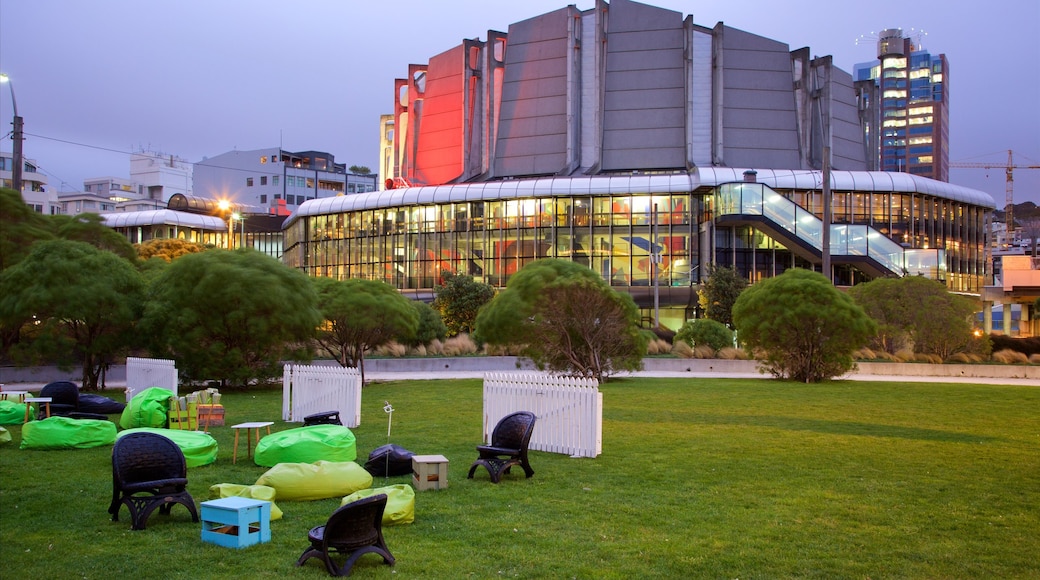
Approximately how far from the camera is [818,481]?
1182cm

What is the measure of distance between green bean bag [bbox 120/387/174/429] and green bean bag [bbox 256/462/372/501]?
23.5ft

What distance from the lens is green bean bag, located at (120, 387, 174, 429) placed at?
16.9 m

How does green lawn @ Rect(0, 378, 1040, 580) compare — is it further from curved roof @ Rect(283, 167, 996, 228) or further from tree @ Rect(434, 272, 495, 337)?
curved roof @ Rect(283, 167, 996, 228)

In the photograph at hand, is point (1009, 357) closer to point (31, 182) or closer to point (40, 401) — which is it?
point (40, 401)

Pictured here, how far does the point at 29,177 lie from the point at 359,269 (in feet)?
165

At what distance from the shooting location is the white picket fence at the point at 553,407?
46.4ft

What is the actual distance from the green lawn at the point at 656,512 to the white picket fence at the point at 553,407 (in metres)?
0.47

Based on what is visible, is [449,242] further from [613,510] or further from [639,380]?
[613,510]

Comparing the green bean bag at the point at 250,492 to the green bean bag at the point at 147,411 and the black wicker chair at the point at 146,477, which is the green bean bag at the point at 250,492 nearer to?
the black wicker chair at the point at 146,477

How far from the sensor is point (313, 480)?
1081cm

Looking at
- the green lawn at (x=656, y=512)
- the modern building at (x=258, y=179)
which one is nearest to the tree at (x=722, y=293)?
the green lawn at (x=656, y=512)

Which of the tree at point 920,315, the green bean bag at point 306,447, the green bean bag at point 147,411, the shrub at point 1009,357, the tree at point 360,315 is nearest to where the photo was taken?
the green bean bag at point 306,447

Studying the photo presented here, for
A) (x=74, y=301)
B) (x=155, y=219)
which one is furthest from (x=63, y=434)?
(x=155, y=219)

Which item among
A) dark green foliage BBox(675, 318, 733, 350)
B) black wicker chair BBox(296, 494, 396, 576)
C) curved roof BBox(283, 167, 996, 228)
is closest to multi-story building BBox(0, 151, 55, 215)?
curved roof BBox(283, 167, 996, 228)
